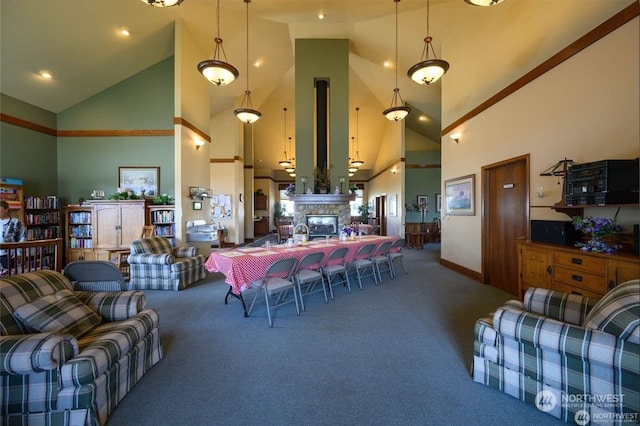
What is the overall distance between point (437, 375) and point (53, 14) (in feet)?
24.2

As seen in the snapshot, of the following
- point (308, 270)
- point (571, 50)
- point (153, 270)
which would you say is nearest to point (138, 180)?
point (153, 270)

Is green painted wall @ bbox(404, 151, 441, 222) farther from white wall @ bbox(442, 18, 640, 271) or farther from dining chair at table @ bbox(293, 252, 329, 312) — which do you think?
dining chair at table @ bbox(293, 252, 329, 312)

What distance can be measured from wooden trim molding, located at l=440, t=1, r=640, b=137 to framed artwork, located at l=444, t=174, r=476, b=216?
1.32 m

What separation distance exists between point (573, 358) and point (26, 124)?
29.7 ft

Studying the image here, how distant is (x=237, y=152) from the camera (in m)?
9.90

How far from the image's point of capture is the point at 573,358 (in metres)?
1.54

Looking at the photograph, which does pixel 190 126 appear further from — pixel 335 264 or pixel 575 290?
pixel 575 290

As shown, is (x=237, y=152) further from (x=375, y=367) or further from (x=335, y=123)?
(x=375, y=367)

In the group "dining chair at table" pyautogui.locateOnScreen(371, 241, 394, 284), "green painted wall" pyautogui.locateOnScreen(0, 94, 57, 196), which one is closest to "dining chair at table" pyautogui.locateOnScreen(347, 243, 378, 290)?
"dining chair at table" pyautogui.locateOnScreen(371, 241, 394, 284)

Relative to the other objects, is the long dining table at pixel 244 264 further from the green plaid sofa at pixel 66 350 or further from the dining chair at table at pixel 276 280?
the green plaid sofa at pixel 66 350

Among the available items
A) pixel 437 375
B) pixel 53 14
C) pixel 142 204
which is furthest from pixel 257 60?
pixel 437 375

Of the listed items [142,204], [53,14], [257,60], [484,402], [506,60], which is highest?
[257,60]

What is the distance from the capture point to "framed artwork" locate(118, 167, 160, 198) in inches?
249

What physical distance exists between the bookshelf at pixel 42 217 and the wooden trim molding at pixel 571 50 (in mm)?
8901
